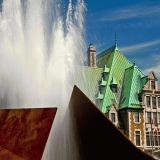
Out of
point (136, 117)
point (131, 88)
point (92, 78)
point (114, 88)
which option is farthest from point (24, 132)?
point (92, 78)

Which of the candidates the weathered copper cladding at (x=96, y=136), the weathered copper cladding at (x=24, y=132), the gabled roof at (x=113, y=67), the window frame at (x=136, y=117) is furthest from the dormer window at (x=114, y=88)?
the weathered copper cladding at (x=24, y=132)

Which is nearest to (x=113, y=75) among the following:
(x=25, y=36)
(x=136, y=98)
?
(x=136, y=98)

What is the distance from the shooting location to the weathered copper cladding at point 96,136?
11.7 metres

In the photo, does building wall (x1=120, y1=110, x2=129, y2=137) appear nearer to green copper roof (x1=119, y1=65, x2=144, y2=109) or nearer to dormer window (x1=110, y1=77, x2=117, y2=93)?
green copper roof (x1=119, y1=65, x2=144, y2=109)

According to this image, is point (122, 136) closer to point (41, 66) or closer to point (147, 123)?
point (41, 66)

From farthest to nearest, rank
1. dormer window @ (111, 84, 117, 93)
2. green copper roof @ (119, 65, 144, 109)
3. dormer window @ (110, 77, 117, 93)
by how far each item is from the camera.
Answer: dormer window @ (111, 84, 117, 93), dormer window @ (110, 77, 117, 93), green copper roof @ (119, 65, 144, 109)

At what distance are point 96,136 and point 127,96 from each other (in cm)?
3099

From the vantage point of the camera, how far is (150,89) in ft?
142

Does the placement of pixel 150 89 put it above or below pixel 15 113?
above

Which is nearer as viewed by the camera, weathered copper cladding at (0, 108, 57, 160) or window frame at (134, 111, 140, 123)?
weathered copper cladding at (0, 108, 57, 160)

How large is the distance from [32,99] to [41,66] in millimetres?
1951

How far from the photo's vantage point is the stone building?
4119cm

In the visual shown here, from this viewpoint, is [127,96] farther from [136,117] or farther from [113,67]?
[113,67]

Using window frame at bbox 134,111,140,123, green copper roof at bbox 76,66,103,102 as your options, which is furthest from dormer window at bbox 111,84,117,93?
window frame at bbox 134,111,140,123
